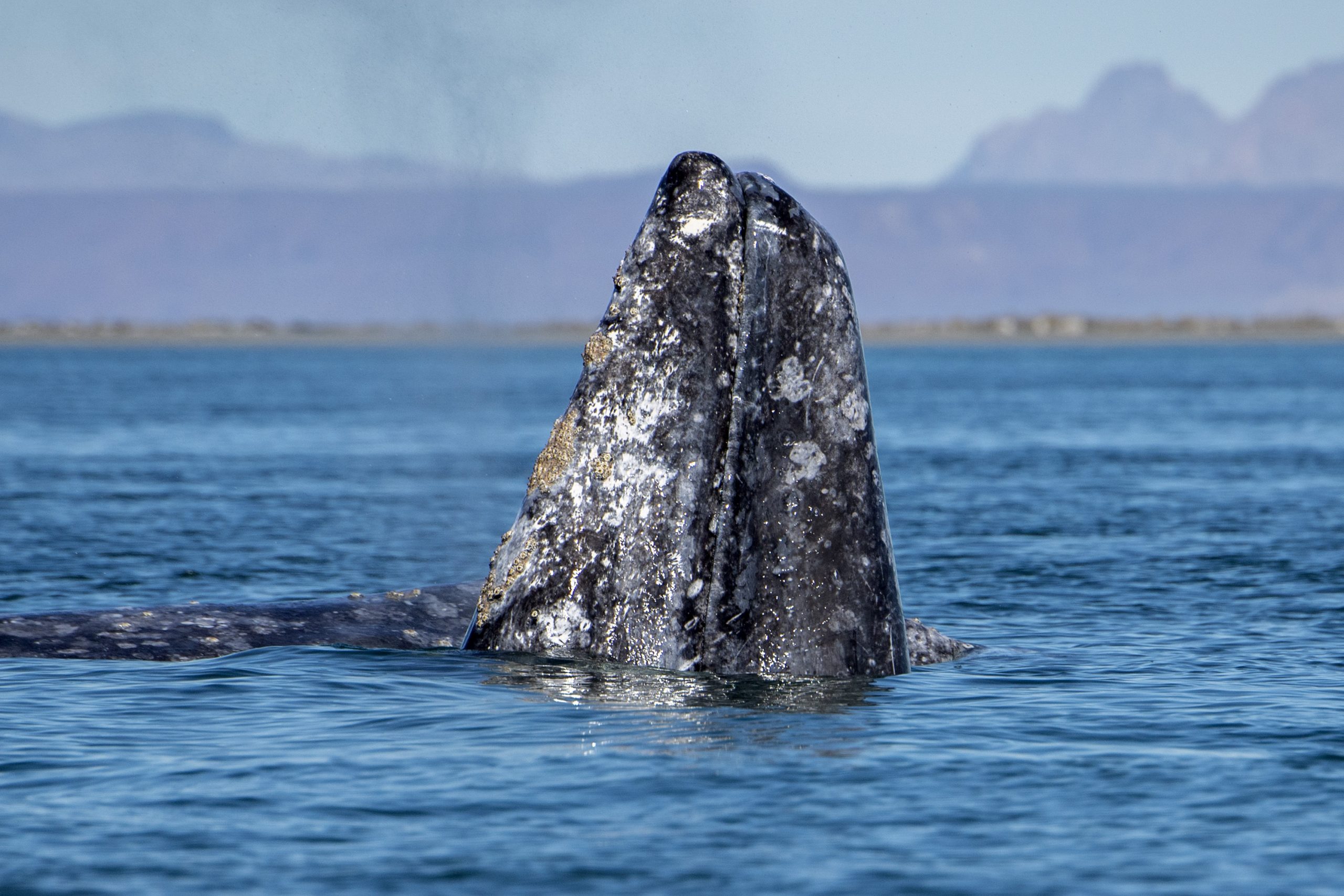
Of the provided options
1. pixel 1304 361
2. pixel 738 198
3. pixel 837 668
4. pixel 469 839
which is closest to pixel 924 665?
pixel 837 668

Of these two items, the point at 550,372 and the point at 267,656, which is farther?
the point at 550,372

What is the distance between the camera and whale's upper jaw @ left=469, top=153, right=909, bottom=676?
7.68 meters

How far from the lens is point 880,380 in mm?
77625

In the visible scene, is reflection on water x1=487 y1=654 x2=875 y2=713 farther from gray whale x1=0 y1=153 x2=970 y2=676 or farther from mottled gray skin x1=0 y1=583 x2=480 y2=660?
mottled gray skin x1=0 y1=583 x2=480 y2=660

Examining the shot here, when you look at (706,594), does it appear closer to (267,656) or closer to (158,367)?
(267,656)

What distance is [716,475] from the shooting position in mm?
7750

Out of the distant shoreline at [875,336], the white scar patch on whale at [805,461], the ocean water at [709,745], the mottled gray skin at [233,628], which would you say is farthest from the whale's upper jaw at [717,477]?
the distant shoreline at [875,336]

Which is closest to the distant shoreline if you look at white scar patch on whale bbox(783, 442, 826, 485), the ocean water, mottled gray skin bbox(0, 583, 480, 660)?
the ocean water

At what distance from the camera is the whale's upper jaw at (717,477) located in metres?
7.68

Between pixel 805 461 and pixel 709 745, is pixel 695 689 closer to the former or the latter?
pixel 709 745

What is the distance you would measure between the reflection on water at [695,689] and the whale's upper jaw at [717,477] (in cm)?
6

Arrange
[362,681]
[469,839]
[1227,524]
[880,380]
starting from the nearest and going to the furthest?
[469,839] → [362,681] → [1227,524] → [880,380]

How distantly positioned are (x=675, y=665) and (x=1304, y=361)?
321ft

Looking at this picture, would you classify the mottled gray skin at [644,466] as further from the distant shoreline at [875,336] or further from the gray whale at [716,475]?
the distant shoreline at [875,336]
